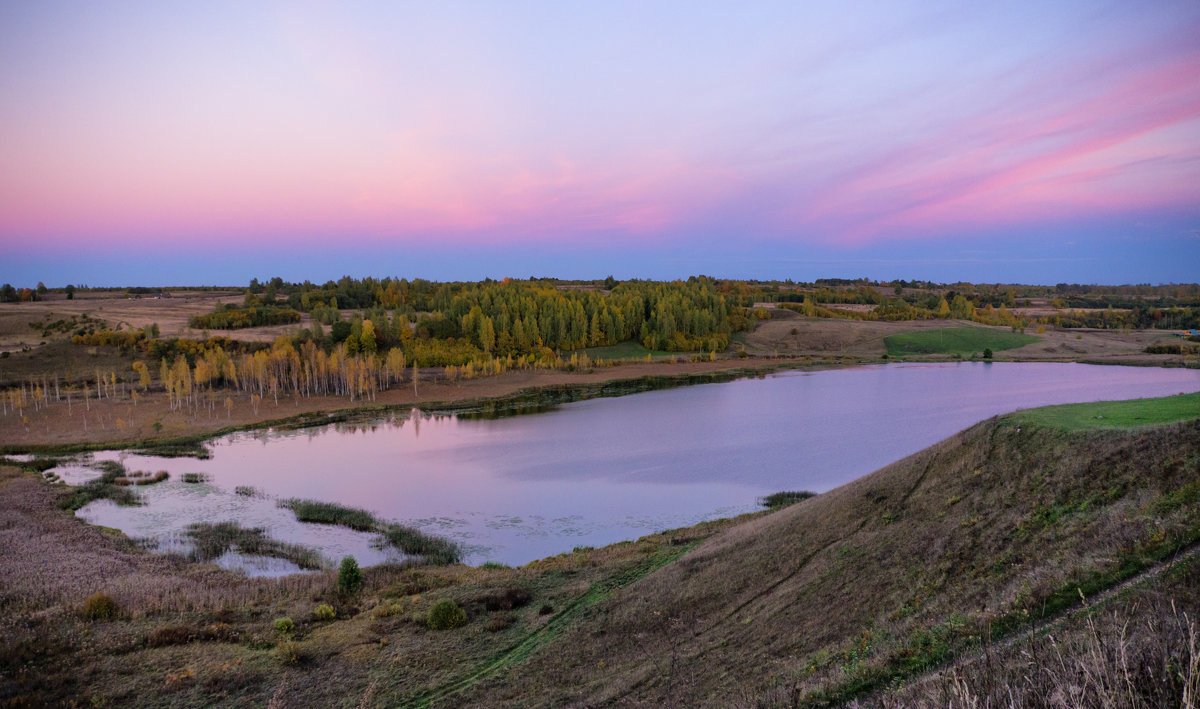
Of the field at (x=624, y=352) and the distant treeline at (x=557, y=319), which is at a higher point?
the distant treeline at (x=557, y=319)

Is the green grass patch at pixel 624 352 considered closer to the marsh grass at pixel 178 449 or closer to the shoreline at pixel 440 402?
the shoreline at pixel 440 402

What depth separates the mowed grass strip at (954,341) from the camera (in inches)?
3617

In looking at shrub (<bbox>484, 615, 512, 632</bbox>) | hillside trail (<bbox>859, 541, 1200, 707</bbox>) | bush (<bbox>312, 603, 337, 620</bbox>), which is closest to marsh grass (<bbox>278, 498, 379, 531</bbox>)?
bush (<bbox>312, 603, 337, 620</bbox>)

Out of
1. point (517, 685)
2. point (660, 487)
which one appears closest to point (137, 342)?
point (660, 487)

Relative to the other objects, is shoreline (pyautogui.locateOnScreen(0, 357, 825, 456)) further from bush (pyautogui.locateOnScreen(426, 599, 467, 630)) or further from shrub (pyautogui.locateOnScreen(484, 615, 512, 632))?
shrub (pyautogui.locateOnScreen(484, 615, 512, 632))

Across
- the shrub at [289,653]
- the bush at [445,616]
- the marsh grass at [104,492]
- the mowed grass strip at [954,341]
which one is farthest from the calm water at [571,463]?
the mowed grass strip at [954,341]

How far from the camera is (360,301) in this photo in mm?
123875

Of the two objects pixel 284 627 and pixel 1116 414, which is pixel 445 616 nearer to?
pixel 284 627

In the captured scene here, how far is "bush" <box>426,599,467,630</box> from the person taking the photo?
581 inches

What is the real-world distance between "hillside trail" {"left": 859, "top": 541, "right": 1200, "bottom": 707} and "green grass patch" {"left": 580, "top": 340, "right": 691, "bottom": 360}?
80410 millimetres

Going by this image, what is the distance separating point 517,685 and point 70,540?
21007 mm

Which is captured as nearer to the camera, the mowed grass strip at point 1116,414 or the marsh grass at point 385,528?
the mowed grass strip at point 1116,414

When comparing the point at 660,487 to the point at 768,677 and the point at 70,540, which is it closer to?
the point at 768,677

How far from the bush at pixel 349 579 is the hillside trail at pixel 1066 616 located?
50.9 feet
